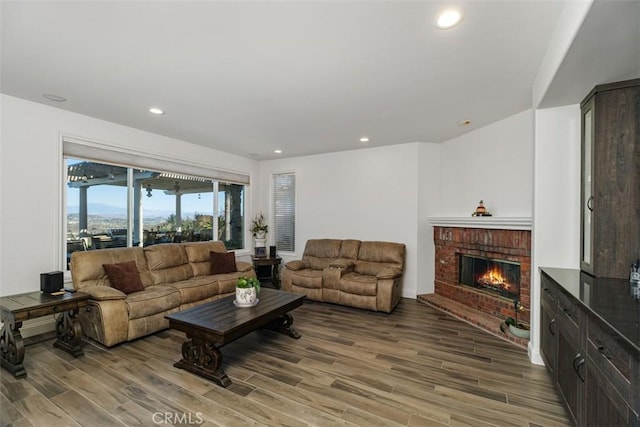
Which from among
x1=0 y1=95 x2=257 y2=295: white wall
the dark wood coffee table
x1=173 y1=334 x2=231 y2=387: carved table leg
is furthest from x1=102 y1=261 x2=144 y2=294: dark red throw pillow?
x1=173 y1=334 x2=231 y2=387: carved table leg

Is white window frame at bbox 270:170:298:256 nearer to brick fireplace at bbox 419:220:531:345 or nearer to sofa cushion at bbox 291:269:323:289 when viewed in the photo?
sofa cushion at bbox 291:269:323:289

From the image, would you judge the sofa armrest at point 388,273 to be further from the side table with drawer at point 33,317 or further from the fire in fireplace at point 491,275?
the side table with drawer at point 33,317

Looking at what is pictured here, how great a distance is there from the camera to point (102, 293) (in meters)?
2.99

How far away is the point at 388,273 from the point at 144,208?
12.8ft

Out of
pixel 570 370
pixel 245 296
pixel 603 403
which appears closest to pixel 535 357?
pixel 570 370

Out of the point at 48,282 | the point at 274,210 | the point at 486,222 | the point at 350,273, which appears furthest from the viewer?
the point at 274,210

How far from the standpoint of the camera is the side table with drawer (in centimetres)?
246

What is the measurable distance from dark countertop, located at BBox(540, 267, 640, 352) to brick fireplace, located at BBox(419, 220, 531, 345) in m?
0.94

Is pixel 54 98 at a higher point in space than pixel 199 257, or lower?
higher

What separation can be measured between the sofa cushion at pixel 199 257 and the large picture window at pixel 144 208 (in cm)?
45

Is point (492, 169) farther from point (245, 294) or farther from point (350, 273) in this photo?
point (245, 294)

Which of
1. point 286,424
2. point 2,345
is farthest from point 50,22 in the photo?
point 286,424

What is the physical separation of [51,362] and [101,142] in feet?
8.63

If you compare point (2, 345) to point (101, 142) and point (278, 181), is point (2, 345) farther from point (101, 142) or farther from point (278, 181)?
point (278, 181)
